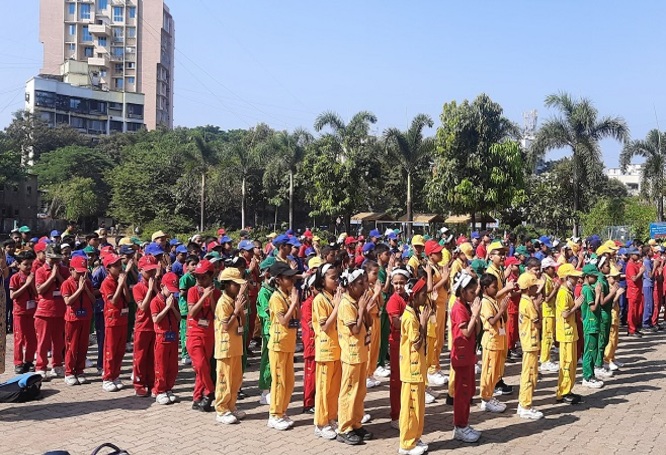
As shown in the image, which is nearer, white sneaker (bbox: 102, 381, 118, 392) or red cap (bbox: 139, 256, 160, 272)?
red cap (bbox: 139, 256, 160, 272)

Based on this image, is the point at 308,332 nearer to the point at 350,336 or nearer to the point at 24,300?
the point at 350,336

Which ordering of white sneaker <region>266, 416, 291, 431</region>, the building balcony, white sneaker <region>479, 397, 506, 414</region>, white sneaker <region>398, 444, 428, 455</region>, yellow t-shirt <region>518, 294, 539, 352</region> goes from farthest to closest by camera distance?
the building balcony
white sneaker <region>479, 397, 506, 414</region>
yellow t-shirt <region>518, 294, 539, 352</region>
white sneaker <region>266, 416, 291, 431</region>
white sneaker <region>398, 444, 428, 455</region>

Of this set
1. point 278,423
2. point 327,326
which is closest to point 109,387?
point 278,423

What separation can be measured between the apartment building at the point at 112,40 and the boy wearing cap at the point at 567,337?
71734 mm

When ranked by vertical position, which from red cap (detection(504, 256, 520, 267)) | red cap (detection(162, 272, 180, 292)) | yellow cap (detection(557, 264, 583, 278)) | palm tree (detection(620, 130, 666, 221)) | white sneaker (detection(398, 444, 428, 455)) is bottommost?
white sneaker (detection(398, 444, 428, 455))

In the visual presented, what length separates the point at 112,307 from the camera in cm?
730

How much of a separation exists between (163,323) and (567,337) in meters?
4.65

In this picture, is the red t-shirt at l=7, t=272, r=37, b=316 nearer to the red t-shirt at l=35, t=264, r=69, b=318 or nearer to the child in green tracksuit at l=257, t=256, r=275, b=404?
the red t-shirt at l=35, t=264, r=69, b=318

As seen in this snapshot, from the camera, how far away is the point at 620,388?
7.70 m

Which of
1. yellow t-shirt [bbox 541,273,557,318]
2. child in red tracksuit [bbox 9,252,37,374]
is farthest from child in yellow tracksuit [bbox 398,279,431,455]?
child in red tracksuit [bbox 9,252,37,374]

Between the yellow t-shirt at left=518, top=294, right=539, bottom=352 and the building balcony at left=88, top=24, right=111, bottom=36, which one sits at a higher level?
the building balcony at left=88, top=24, right=111, bottom=36

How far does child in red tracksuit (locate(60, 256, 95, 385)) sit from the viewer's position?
24.6ft

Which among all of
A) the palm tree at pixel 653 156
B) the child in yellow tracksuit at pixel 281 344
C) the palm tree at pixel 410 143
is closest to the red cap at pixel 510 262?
the child in yellow tracksuit at pixel 281 344

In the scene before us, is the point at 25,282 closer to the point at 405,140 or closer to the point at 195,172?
the point at 405,140
